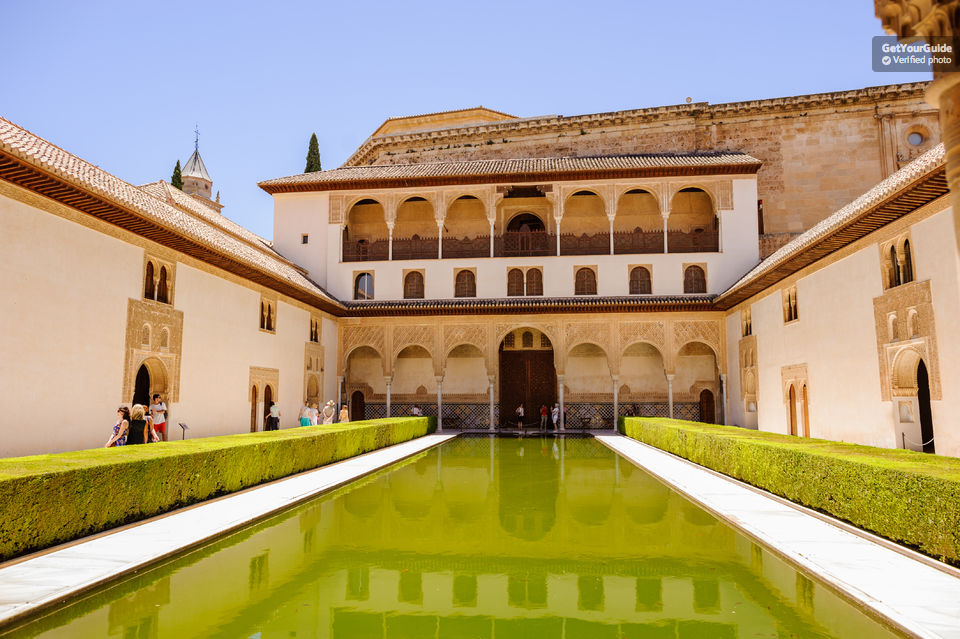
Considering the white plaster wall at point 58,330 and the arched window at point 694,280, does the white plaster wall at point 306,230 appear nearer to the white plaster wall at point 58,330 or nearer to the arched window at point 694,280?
the white plaster wall at point 58,330

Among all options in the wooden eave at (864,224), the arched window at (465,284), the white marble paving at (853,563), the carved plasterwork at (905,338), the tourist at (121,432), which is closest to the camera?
the white marble paving at (853,563)

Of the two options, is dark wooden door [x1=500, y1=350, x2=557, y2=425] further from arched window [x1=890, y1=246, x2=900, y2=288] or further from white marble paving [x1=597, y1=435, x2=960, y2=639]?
white marble paving [x1=597, y1=435, x2=960, y2=639]

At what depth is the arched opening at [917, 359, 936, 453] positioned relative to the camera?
12.0 metres

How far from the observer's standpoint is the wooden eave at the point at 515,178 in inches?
938

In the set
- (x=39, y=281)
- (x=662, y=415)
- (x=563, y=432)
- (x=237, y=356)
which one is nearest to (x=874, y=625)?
(x=39, y=281)

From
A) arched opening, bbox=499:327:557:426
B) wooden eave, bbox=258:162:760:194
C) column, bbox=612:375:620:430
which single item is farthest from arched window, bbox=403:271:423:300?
column, bbox=612:375:620:430

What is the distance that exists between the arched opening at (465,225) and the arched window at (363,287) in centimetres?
332

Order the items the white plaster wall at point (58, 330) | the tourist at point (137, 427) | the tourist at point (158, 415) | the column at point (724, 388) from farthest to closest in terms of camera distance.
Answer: the column at point (724, 388)
the tourist at point (158, 415)
the tourist at point (137, 427)
the white plaster wall at point (58, 330)

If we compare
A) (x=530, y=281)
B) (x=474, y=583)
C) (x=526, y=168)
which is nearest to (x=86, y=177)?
(x=474, y=583)

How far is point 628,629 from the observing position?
4180 millimetres

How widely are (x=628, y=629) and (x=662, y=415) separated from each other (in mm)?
21622

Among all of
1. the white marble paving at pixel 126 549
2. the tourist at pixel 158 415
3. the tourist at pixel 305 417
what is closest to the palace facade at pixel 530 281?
the tourist at pixel 158 415

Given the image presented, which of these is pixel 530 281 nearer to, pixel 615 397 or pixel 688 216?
pixel 615 397

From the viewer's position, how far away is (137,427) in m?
10.7
